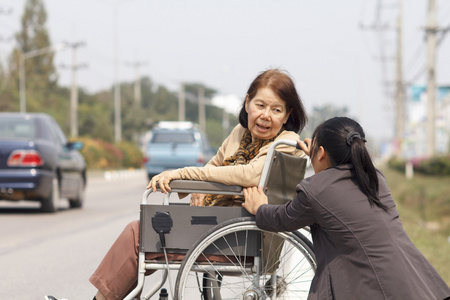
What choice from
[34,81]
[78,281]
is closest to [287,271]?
[78,281]

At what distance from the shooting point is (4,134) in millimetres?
12938

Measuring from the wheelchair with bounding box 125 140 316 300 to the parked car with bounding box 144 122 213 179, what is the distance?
2057 cm

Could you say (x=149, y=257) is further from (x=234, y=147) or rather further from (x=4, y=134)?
(x=4, y=134)

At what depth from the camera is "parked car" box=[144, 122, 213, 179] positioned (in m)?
25.6

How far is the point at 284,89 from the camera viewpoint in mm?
Result: 4480

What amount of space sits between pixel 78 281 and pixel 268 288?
308cm

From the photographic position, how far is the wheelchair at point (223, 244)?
13.8 ft

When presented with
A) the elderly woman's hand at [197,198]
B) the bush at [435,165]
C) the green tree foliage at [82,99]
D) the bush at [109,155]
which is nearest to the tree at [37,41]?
the green tree foliage at [82,99]

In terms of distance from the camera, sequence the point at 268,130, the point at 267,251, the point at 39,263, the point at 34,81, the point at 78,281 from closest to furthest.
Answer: the point at 267,251
the point at 268,130
the point at 78,281
the point at 39,263
the point at 34,81

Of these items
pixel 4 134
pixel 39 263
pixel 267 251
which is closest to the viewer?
pixel 267 251

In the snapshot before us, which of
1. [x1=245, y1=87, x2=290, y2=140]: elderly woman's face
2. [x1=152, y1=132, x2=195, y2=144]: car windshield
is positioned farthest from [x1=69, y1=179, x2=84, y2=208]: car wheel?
[x1=152, y1=132, x2=195, y2=144]: car windshield

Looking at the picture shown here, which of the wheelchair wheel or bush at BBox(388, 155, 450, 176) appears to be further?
bush at BBox(388, 155, 450, 176)

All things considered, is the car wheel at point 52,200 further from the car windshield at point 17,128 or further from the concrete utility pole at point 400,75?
the concrete utility pole at point 400,75

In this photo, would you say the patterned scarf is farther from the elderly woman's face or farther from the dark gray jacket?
the dark gray jacket
